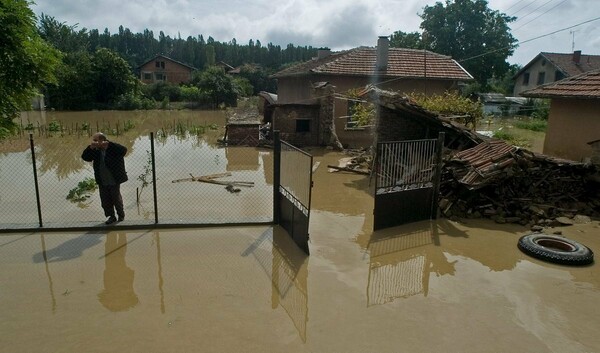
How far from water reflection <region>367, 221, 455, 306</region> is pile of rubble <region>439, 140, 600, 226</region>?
1.38 metres

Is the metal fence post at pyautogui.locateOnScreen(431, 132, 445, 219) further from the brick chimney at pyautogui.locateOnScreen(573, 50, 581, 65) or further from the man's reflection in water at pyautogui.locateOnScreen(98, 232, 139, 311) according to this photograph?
the brick chimney at pyautogui.locateOnScreen(573, 50, 581, 65)

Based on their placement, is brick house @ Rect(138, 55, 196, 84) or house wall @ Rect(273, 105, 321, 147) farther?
brick house @ Rect(138, 55, 196, 84)

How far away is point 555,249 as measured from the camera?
24.8ft

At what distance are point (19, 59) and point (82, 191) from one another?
5.23m

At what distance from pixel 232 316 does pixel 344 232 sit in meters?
3.85

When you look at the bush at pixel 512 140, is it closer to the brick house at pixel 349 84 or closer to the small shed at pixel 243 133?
the brick house at pixel 349 84

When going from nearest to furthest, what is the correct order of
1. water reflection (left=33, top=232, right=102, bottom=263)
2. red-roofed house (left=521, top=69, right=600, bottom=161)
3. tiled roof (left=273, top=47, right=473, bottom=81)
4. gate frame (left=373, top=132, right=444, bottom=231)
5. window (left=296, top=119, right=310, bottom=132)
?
water reflection (left=33, top=232, right=102, bottom=263), gate frame (left=373, top=132, right=444, bottom=231), red-roofed house (left=521, top=69, right=600, bottom=161), window (left=296, top=119, right=310, bottom=132), tiled roof (left=273, top=47, right=473, bottom=81)

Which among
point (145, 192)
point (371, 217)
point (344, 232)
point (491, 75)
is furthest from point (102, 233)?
point (491, 75)

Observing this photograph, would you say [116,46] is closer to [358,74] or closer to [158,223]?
[358,74]

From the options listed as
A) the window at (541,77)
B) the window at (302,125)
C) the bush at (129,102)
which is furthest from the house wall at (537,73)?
the bush at (129,102)

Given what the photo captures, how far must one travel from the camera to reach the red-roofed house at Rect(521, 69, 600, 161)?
1164cm

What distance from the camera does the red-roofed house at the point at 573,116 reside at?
38.2 feet

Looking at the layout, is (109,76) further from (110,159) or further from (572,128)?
(572,128)

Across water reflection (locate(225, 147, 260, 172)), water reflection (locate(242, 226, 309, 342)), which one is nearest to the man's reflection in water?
water reflection (locate(242, 226, 309, 342))
